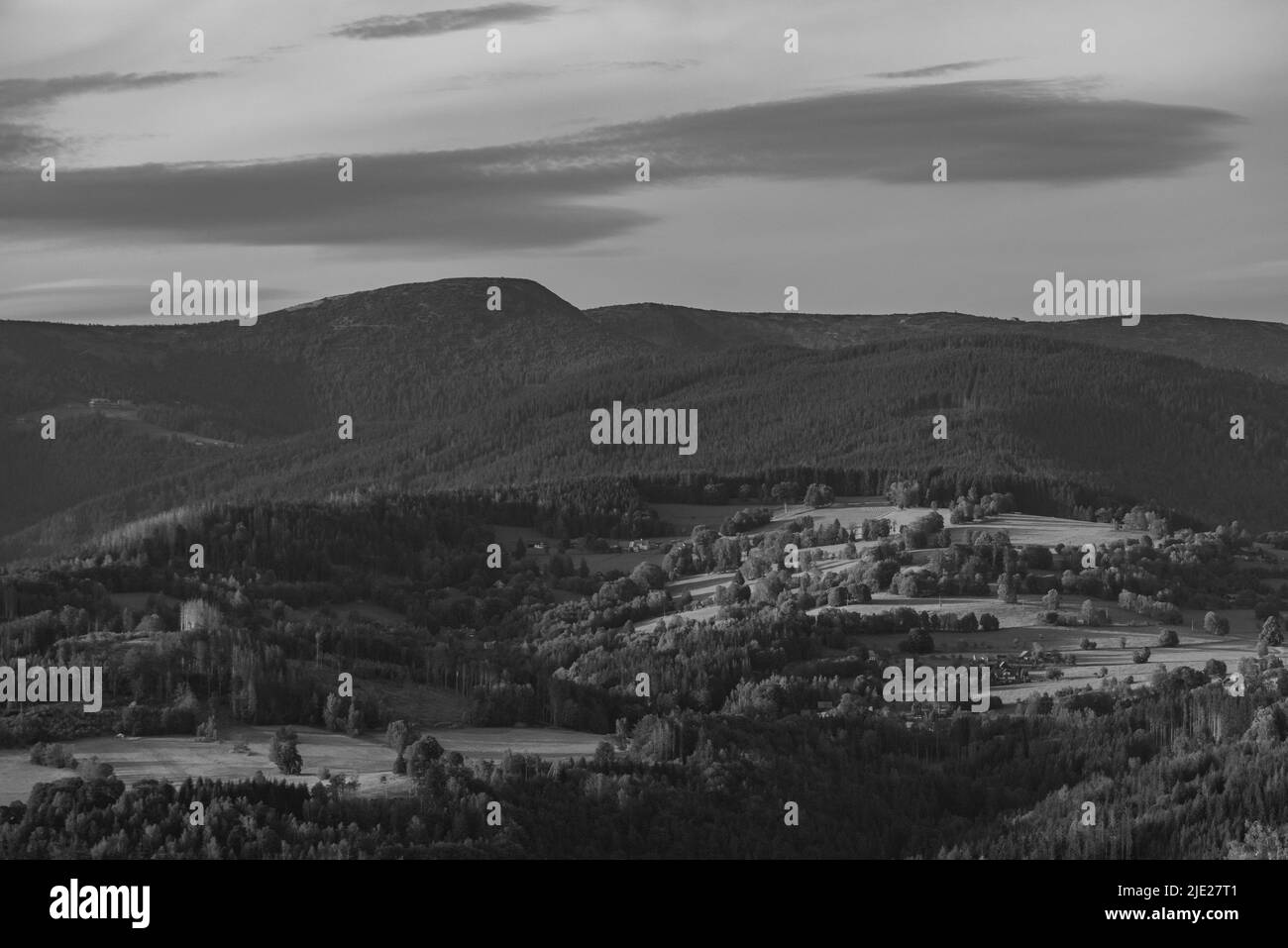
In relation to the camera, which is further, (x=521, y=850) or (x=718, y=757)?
(x=718, y=757)

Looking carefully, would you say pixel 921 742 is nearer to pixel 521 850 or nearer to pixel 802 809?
pixel 802 809
